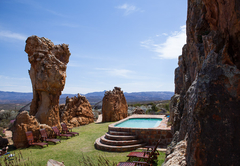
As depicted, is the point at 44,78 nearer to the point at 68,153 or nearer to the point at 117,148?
the point at 68,153

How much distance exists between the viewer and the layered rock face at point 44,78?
39.6 feet

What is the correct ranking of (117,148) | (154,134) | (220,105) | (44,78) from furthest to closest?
(44,78)
(154,134)
(117,148)
(220,105)

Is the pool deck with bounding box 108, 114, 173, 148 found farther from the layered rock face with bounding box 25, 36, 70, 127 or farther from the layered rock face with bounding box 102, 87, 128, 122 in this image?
the layered rock face with bounding box 102, 87, 128, 122

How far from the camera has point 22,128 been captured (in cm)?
968

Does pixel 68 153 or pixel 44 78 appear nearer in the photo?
pixel 68 153

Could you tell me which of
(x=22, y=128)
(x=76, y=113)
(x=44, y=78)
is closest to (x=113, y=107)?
(x=76, y=113)

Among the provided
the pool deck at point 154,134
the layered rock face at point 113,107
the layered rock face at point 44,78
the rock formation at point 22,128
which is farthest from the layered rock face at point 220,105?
the layered rock face at point 113,107

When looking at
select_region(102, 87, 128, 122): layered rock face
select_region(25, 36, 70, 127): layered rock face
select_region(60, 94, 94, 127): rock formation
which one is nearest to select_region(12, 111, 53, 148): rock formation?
select_region(25, 36, 70, 127): layered rock face

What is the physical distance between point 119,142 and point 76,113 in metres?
8.70

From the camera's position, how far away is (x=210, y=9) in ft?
10.8

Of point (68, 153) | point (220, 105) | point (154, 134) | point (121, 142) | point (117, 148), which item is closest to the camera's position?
point (220, 105)

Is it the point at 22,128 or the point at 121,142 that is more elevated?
the point at 22,128

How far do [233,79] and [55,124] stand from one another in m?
12.2

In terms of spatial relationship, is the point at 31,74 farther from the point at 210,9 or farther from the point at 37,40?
the point at 210,9
